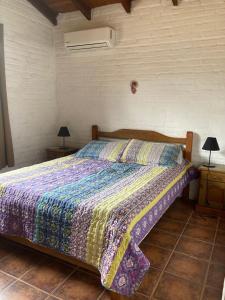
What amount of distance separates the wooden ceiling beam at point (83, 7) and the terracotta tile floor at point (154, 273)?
309cm

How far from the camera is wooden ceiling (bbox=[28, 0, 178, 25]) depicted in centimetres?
329

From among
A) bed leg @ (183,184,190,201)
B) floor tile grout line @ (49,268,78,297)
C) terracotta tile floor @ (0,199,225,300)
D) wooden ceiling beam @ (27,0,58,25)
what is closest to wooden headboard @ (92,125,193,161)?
bed leg @ (183,184,190,201)

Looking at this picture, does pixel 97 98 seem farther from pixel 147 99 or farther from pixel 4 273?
pixel 4 273

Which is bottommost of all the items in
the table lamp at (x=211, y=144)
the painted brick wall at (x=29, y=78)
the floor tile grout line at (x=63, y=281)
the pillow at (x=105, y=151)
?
the floor tile grout line at (x=63, y=281)

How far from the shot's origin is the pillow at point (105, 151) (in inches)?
127

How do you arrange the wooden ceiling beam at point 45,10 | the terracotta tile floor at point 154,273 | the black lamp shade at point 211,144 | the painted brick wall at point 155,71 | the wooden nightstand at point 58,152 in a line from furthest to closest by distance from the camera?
1. the wooden nightstand at point 58,152
2. the wooden ceiling beam at point 45,10
3. the painted brick wall at point 155,71
4. the black lamp shade at point 211,144
5. the terracotta tile floor at point 154,273

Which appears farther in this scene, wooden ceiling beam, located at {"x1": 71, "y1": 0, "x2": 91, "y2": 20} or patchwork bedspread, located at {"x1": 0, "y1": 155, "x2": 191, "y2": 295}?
wooden ceiling beam, located at {"x1": 71, "y1": 0, "x2": 91, "y2": 20}

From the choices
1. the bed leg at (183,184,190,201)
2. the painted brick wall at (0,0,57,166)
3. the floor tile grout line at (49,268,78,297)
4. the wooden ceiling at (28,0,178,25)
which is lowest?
the floor tile grout line at (49,268,78,297)

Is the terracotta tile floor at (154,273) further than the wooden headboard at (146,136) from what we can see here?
No

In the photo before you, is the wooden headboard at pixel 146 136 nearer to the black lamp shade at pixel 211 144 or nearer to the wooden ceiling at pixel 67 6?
the black lamp shade at pixel 211 144

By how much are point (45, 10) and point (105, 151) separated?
92.7 inches

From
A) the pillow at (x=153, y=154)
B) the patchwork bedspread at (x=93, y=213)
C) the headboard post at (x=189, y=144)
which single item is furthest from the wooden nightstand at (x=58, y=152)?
the headboard post at (x=189, y=144)

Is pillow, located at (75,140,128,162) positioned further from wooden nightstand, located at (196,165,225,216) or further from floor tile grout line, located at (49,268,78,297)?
floor tile grout line, located at (49,268,78,297)

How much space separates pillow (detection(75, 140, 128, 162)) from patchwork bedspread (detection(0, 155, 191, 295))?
725mm
